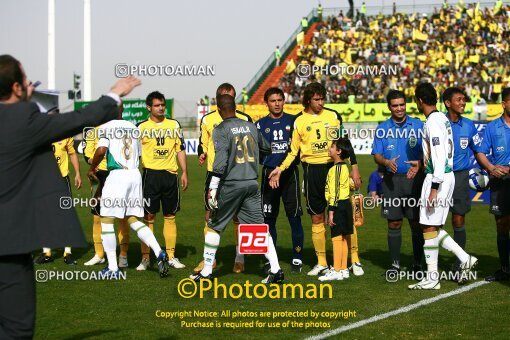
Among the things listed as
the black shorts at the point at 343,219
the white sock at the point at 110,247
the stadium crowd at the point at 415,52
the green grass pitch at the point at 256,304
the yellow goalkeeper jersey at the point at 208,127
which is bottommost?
the green grass pitch at the point at 256,304

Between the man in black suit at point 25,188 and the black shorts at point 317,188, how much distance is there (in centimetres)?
600

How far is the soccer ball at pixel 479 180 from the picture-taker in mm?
10742

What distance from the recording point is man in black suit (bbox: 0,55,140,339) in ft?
16.8

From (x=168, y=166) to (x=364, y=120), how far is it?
3197 cm

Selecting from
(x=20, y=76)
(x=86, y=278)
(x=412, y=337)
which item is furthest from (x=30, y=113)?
(x=86, y=278)

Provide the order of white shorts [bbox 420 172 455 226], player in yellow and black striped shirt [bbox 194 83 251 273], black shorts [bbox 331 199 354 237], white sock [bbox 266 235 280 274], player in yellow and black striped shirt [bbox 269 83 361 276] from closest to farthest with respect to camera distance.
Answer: white shorts [bbox 420 172 455 226], white sock [bbox 266 235 280 274], black shorts [bbox 331 199 354 237], player in yellow and black striped shirt [bbox 269 83 361 276], player in yellow and black striped shirt [bbox 194 83 251 273]

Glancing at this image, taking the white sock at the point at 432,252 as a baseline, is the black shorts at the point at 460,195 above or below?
above

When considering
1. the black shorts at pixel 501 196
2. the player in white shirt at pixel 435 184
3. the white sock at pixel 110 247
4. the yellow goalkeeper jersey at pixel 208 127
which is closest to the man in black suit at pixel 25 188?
the player in white shirt at pixel 435 184

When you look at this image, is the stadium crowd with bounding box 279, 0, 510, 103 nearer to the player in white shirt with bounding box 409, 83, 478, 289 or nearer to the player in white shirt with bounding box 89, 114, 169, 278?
the player in white shirt with bounding box 409, 83, 478, 289

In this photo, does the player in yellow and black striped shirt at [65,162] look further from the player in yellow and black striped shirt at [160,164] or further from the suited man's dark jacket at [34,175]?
the suited man's dark jacket at [34,175]

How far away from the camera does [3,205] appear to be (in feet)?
17.0

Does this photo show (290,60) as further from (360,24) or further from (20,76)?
(20,76)

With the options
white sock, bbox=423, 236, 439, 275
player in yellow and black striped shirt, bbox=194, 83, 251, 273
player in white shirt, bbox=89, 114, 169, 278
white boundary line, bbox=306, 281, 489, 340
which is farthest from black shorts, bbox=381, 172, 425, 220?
player in white shirt, bbox=89, 114, 169, 278

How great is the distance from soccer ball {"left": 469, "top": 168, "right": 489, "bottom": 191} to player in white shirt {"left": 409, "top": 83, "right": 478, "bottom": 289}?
1.19 metres
